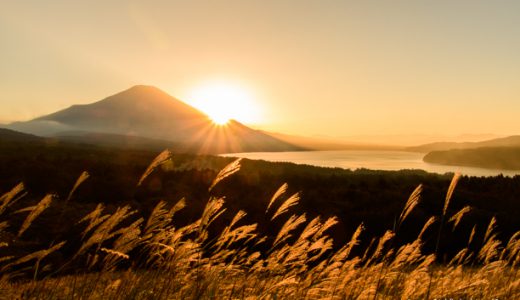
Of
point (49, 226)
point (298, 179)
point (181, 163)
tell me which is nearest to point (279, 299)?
point (49, 226)

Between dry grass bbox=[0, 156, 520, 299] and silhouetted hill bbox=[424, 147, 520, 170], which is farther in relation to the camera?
silhouetted hill bbox=[424, 147, 520, 170]

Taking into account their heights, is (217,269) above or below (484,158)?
above

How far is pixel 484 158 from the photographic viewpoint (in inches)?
6230

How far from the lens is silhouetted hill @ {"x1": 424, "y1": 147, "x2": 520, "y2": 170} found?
483 feet

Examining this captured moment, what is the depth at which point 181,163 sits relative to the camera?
50.7 m

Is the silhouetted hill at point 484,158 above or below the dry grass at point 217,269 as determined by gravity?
below

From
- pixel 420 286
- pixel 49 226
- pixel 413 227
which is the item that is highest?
pixel 420 286

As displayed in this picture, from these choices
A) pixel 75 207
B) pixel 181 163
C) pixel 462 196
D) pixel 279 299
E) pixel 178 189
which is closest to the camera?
pixel 279 299

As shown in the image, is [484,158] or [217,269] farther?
[484,158]

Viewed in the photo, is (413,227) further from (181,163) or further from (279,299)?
(181,163)

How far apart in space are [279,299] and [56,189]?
63.7 feet

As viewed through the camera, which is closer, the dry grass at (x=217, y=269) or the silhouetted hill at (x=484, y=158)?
the dry grass at (x=217, y=269)

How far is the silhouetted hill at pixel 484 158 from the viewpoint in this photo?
483 ft

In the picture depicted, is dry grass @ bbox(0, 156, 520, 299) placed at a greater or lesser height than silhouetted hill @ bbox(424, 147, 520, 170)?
greater
